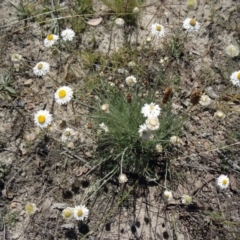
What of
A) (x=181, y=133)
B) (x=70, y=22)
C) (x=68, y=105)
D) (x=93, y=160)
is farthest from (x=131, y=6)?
(x=93, y=160)

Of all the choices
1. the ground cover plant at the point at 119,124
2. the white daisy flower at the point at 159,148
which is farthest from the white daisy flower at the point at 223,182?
the white daisy flower at the point at 159,148

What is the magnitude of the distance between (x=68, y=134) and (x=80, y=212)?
52 cm

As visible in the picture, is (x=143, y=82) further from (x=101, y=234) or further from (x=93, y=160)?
(x=101, y=234)

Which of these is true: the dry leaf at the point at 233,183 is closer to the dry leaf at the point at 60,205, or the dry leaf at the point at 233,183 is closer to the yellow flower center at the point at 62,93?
the dry leaf at the point at 60,205

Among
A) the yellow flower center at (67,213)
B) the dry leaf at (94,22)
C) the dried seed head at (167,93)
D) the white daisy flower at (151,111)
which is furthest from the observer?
the dry leaf at (94,22)

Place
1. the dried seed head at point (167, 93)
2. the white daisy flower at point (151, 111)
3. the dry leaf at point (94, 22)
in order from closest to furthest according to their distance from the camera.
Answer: the dried seed head at point (167, 93) < the white daisy flower at point (151, 111) < the dry leaf at point (94, 22)

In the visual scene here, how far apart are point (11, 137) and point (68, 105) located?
49cm

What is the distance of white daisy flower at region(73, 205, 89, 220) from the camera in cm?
210

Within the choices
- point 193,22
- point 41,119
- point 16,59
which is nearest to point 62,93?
point 41,119

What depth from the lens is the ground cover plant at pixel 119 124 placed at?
2.25 m

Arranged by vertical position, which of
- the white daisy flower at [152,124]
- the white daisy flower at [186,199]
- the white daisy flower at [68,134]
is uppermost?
the white daisy flower at [68,134]

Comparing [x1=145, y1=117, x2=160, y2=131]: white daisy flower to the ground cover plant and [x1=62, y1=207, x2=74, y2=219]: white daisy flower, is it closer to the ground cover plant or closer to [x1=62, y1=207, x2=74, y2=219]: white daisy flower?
the ground cover plant

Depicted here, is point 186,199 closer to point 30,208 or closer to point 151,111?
point 151,111

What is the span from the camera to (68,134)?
2.29 m
